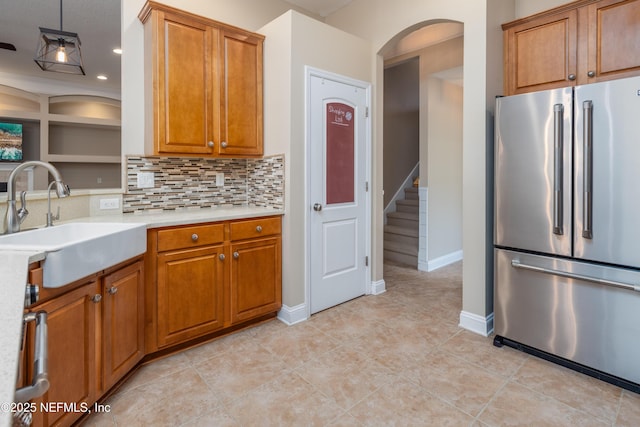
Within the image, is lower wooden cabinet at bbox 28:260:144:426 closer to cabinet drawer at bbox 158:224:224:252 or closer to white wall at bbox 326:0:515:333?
cabinet drawer at bbox 158:224:224:252

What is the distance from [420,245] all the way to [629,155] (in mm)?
2785

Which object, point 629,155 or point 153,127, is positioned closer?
point 629,155

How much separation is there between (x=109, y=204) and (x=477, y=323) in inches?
116

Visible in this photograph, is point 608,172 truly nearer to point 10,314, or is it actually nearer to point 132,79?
point 10,314

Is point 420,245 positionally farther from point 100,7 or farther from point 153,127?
point 100,7

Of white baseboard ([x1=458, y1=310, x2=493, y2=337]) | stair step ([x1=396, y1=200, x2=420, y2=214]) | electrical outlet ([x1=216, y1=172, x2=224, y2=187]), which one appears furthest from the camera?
stair step ([x1=396, y1=200, x2=420, y2=214])

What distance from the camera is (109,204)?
2574 millimetres

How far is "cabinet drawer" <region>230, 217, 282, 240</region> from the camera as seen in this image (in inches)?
102

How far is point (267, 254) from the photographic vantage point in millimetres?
2805

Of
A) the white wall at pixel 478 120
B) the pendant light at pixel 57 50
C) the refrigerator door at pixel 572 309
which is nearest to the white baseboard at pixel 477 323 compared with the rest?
the white wall at pixel 478 120

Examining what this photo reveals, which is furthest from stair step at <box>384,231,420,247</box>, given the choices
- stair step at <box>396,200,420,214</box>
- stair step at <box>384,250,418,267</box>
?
stair step at <box>396,200,420,214</box>

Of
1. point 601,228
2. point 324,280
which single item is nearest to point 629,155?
point 601,228

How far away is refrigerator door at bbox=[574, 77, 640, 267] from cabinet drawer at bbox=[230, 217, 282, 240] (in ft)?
6.81

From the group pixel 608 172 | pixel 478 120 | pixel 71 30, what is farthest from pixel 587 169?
pixel 71 30
